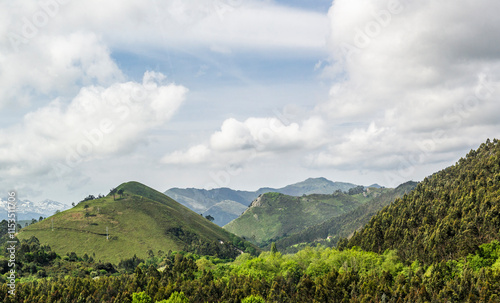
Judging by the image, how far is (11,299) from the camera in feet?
461

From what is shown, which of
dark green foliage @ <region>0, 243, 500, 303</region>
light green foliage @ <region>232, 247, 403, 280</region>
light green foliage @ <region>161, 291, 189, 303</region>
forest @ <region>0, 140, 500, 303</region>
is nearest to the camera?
dark green foliage @ <region>0, 243, 500, 303</region>

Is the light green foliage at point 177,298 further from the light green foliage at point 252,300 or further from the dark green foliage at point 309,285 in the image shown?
the light green foliage at point 252,300

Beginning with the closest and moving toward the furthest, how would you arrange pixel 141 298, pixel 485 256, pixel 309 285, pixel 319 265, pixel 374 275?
pixel 141 298 < pixel 374 275 < pixel 309 285 < pixel 485 256 < pixel 319 265

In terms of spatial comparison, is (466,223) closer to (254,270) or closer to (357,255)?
(357,255)

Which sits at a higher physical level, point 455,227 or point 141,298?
point 455,227

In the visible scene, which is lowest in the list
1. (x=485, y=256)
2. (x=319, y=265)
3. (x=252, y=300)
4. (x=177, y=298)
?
(x=252, y=300)

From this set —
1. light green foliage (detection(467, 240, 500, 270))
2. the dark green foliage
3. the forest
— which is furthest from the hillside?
the dark green foliage

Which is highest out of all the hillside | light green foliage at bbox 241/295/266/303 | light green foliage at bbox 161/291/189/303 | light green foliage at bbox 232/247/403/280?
the hillside

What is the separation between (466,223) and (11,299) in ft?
666

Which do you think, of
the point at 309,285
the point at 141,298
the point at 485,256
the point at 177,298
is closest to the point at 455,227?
the point at 485,256

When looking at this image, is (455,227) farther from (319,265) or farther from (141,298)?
(141,298)

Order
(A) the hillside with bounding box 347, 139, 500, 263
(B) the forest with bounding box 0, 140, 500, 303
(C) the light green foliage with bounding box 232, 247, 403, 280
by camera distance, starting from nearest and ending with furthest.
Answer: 1. (B) the forest with bounding box 0, 140, 500, 303
2. (A) the hillside with bounding box 347, 139, 500, 263
3. (C) the light green foliage with bounding box 232, 247, 403, 280

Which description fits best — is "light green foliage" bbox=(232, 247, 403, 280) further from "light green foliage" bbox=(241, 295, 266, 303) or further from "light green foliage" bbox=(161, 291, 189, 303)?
"light green foliage" bbox=(161, 291, 189, 303)

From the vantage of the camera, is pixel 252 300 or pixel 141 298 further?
pixel 141 298
